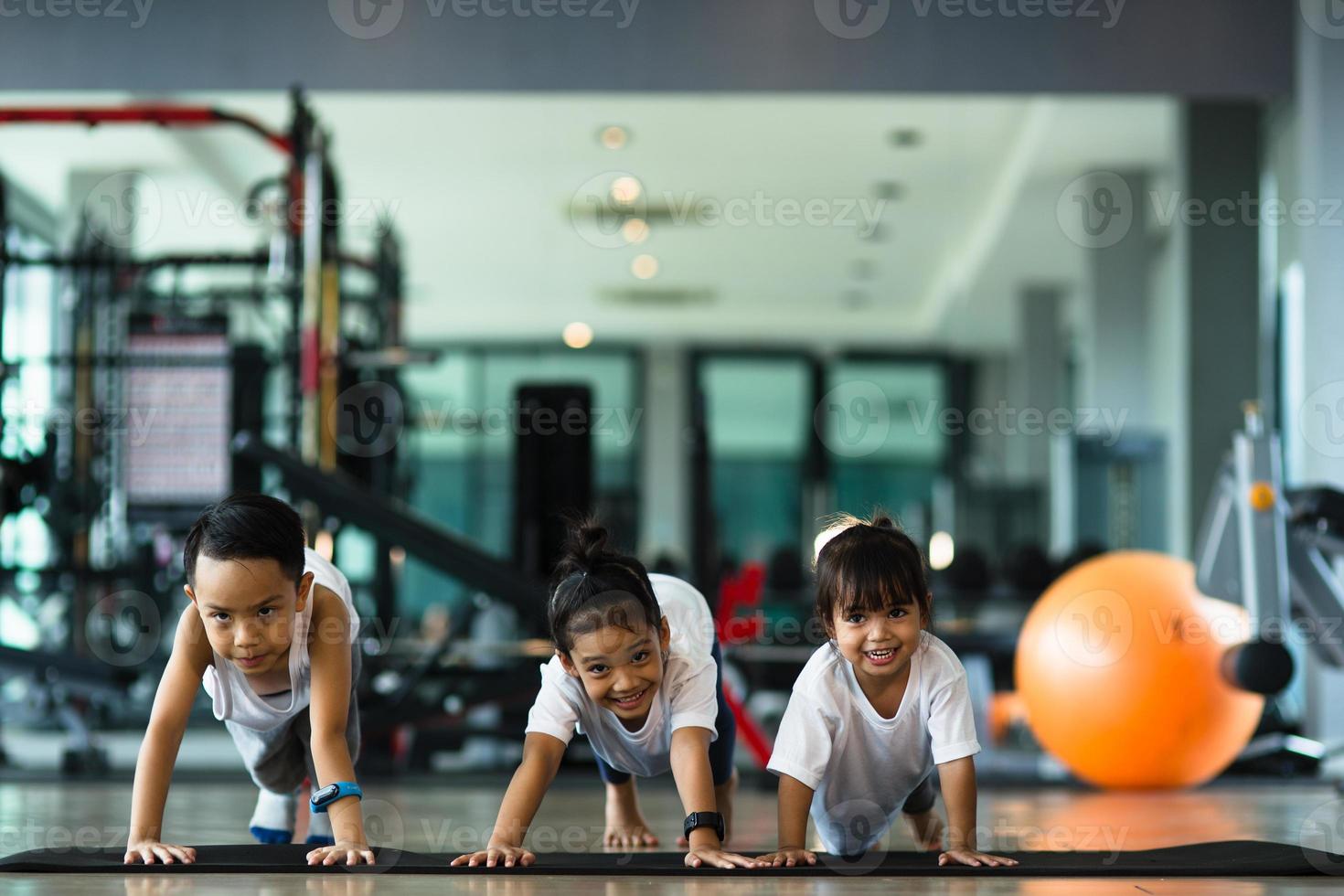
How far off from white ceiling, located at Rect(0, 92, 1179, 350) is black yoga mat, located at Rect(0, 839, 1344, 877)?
12.4ft

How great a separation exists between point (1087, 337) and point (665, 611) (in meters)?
7.35

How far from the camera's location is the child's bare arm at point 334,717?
2010 millimetres

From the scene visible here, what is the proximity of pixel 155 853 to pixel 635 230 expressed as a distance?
29.0 feet

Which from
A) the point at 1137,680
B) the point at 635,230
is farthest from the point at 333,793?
the point at 635,230

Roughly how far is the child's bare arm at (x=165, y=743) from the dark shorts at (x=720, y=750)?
0.68m

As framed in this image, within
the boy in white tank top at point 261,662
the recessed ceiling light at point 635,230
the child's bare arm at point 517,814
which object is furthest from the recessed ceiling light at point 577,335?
the child's bare arm at point 517,814

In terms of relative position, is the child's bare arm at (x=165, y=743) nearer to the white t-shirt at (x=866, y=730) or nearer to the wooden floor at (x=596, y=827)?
the wooden floor at (x=596, y=827)

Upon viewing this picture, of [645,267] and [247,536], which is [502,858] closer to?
[247,536]

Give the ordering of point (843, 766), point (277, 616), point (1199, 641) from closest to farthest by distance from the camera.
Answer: point (277, 616)
point (843, 766)
point (1199, 641)

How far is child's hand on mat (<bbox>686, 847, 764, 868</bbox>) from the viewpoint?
1.96 m

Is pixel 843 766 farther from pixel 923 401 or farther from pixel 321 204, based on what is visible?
pixel 923 401

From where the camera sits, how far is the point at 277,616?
1993 mm

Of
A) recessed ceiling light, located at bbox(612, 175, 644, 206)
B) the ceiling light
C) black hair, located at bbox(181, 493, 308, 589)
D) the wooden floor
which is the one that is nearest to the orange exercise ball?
the wooden floor

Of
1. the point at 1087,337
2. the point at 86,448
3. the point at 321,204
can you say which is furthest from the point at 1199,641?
the point at 1087,337
